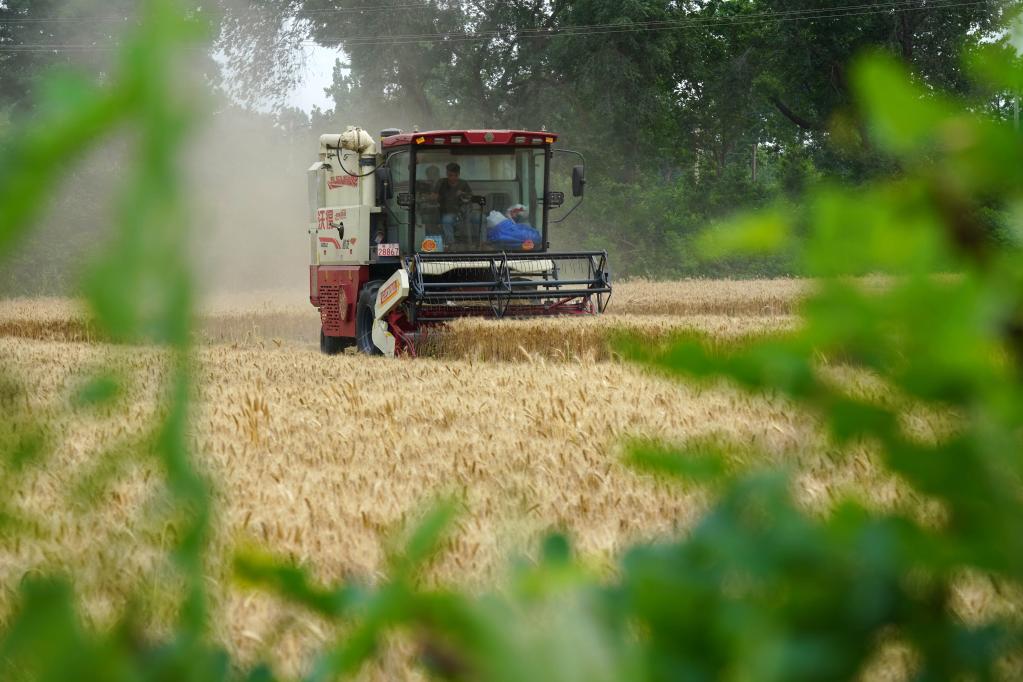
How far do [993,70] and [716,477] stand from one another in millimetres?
244

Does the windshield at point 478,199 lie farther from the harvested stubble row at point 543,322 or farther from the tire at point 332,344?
the tire at point 332,344

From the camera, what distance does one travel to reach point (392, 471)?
5.34 metres

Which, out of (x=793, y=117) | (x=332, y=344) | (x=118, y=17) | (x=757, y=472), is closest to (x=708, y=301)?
(x=332, y=344)

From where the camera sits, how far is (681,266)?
1702 inches

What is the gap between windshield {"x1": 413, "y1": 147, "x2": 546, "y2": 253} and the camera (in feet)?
49.2

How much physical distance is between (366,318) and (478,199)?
6.37 feet

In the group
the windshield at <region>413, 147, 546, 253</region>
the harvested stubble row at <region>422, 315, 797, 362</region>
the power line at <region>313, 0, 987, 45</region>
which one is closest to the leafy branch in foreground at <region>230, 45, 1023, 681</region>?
the harvested stubble row at <region>422, 315, 797, 362</region>

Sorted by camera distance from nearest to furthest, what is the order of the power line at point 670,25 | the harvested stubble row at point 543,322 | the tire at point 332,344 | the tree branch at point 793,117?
1. the harvested stubble row at point 543,322
2. the tire at point 332,344
3. the power line at point 670,25
4. the tree branch at point 793,117

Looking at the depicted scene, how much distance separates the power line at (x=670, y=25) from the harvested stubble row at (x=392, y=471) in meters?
30.2

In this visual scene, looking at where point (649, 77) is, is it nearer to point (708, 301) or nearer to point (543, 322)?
point (708, 301)

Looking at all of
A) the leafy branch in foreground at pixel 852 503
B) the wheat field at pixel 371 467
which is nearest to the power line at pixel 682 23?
the wheat field at pixel 371 467

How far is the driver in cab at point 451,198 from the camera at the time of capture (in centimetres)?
1504

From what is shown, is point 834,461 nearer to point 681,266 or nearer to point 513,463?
point 513,463

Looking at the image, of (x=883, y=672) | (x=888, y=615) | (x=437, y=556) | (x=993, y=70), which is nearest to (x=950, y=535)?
(x=888, y=615)
